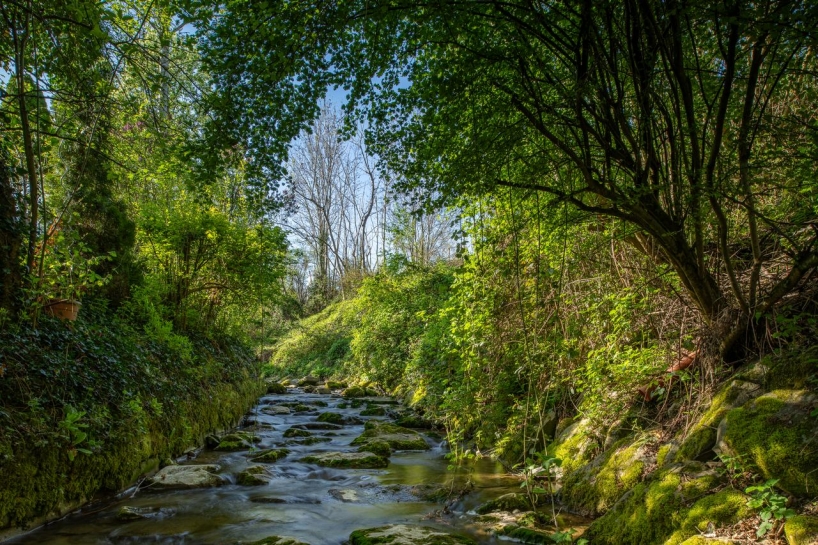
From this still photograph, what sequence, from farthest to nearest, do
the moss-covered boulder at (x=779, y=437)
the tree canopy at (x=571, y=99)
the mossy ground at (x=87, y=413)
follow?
the mossy ground at (x=87, y=413) < the tree canopy at (x=571, y=99) < the moss-covered boulder at (x=779, y=437)

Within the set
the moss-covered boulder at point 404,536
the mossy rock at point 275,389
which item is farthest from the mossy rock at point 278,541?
the mossy rock at point 275,389

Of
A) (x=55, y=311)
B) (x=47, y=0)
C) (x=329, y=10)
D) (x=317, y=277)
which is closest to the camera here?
(x=329, y=10)

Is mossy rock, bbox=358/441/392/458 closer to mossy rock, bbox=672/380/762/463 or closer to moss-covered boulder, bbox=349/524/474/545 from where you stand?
moss-covered boulder, bbox=349/524/474/545

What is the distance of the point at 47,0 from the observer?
396 cm

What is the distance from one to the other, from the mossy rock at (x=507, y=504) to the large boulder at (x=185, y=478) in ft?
12.1

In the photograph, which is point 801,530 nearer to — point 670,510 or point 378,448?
point 670,510

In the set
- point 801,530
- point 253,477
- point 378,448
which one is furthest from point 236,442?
point 801,530

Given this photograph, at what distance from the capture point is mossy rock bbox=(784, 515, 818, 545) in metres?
2.68

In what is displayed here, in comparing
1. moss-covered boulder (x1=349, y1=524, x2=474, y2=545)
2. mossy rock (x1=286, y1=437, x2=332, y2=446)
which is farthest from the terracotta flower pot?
mossy rock (x1=286, y1=437, x2=332, y2=446)

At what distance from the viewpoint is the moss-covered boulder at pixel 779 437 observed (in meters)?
3.16

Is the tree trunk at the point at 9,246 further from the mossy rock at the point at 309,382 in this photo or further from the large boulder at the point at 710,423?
the mossy rock at the point at 309,382

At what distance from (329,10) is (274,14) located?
464 millimetres

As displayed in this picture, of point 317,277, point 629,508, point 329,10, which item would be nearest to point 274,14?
point 329,10

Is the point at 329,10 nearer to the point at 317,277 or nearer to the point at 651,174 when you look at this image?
the point at 651,174
